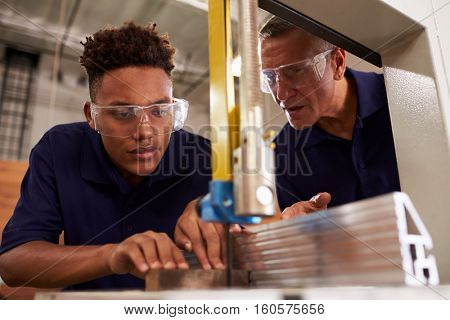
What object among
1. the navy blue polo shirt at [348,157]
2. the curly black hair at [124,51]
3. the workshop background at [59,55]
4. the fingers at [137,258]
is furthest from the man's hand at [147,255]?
the workshop background at [59,55]

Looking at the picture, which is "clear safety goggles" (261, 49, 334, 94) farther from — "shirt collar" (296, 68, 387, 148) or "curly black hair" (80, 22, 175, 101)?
"curly black hair" (80, 22, 175, 101)

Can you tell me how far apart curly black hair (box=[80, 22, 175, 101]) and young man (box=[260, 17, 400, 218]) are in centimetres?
34

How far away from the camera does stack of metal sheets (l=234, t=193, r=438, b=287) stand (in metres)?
0.48

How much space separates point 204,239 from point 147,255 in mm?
139

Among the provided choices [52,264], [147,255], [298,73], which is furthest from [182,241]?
[298,73]

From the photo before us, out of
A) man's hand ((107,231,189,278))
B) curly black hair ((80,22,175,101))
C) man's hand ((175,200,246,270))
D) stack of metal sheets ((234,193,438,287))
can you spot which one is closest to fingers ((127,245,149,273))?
man's hand ((107,231,189,278))

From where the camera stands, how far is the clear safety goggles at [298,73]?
3.90 ft

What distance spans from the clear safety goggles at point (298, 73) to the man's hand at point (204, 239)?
53cm

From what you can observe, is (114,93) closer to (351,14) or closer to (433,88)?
(351,14)

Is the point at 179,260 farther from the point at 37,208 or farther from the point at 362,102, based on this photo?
the point at 362,102

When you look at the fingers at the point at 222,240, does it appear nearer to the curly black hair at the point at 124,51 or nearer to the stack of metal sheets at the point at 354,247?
the stack of metal sheets at the point at 354,247

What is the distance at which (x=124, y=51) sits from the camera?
1.25 metres
